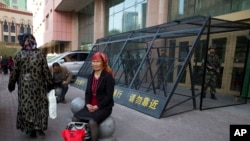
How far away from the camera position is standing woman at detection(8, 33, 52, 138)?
3.60 m

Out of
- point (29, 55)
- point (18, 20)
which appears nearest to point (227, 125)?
point (29, 55)

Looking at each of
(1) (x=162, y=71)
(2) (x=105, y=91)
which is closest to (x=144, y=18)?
(1) (x=162, y=71)

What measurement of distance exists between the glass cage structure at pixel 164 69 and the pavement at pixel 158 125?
1.09ft

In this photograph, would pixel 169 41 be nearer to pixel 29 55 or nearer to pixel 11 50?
pixel 29 55

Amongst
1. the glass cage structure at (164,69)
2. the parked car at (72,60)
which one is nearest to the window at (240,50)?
the glass cage structure at (164,69)

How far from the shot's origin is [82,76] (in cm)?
1012

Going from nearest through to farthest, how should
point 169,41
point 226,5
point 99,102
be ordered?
point 99,102 < point 226,5 < point 169,41

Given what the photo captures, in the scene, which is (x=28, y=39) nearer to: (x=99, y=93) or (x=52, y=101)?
(x=52, y=101)

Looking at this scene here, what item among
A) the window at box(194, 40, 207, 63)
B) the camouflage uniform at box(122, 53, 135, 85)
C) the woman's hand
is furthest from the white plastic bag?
the window at box(194, 40, 207, 63)

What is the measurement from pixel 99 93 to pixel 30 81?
118 cm

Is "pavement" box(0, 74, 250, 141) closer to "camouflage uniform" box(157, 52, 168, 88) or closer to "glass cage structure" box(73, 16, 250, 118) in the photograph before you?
"glass cage structure" box(73, 16, 250, 118)

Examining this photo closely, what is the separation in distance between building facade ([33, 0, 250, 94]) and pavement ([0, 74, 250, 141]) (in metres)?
2.36

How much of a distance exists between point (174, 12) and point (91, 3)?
10.9 meters

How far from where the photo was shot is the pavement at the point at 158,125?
3.97 meters
